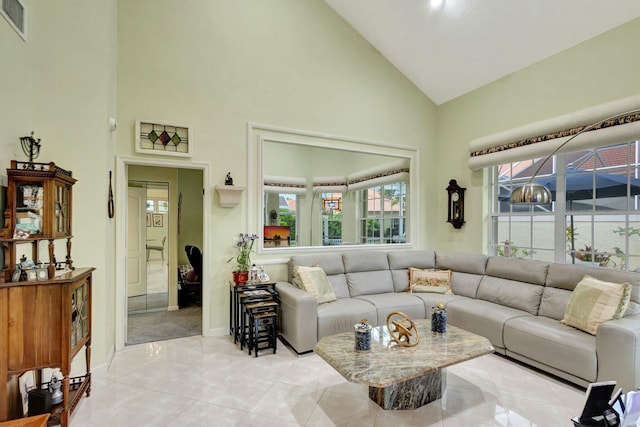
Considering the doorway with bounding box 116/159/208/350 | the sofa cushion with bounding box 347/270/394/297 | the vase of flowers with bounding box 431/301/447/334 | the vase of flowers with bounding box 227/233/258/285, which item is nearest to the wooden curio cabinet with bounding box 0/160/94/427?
the vase of flowers with bounding box 227/233/258/285

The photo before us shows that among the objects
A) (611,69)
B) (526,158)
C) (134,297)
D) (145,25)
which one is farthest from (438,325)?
(134,297)

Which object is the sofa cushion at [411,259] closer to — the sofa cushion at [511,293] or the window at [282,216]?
the sofa cushion at [511,293]

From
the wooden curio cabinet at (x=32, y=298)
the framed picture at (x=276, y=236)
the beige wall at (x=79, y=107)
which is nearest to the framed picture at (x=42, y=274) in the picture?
the wooden curio cabinet at (x=32, y=298)

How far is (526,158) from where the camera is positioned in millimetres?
3877

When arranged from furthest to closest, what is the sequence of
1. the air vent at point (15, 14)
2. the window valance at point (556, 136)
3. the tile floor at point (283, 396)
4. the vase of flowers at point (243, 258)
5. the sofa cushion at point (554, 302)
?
the vase of flowers at point (243, 258) → the sofa cushion at point (554, 302) → the window valance at point (556, 136) → the tile floor at point (283, 396) → the air vent at point (15, 14)

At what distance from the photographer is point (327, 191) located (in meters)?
4.54

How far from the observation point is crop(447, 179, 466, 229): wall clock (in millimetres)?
4828

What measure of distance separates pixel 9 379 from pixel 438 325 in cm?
302

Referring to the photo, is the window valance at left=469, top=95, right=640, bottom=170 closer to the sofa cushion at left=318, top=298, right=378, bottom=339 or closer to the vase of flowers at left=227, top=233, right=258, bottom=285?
the sofa cushion at left=318, top=298, right=378, bottom=339

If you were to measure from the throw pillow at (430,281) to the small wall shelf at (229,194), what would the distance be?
8.50 ft

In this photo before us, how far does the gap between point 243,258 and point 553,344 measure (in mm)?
3099

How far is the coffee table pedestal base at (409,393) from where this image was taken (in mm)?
2279

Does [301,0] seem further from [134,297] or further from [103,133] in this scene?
[134,297]

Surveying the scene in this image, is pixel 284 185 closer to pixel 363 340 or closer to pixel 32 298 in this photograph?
pixel 363 340
